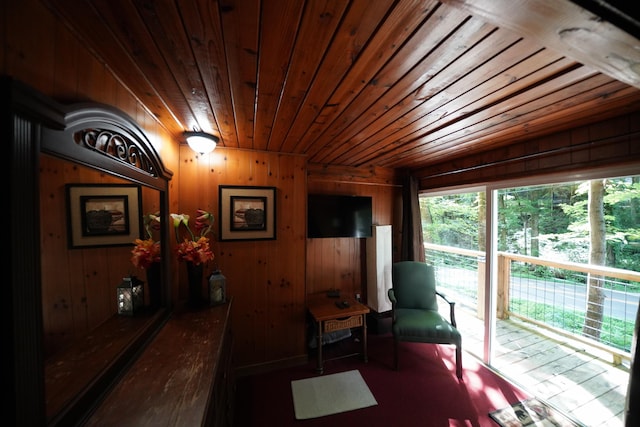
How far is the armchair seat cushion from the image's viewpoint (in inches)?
83.5

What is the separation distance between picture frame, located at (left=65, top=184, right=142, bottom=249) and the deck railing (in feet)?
12.7

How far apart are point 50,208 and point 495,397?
3.12m

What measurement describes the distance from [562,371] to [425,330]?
1407mm

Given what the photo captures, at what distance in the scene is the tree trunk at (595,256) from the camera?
2.05 meters

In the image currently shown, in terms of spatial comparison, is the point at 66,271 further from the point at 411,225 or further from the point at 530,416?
the point at 411,225

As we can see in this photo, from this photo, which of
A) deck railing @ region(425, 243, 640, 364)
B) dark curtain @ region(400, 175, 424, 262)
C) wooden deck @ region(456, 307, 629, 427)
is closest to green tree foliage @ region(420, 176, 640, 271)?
deck railing @ region(425, 243, 640, 364)

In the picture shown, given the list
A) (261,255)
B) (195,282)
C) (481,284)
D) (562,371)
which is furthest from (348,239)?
(562,371)

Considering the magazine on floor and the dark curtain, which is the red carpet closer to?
the magazine on floor

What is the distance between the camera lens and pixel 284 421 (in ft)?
5.53

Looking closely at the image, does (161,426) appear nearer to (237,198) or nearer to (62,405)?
(62,405)

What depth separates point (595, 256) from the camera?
2199mm

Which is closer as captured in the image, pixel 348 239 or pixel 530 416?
pixel 530 416

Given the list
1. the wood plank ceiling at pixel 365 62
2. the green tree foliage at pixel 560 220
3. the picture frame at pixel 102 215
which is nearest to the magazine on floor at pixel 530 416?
the green tree foliage at pixel 560 220

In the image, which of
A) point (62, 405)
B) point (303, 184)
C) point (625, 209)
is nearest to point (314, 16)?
point (62, 405)
